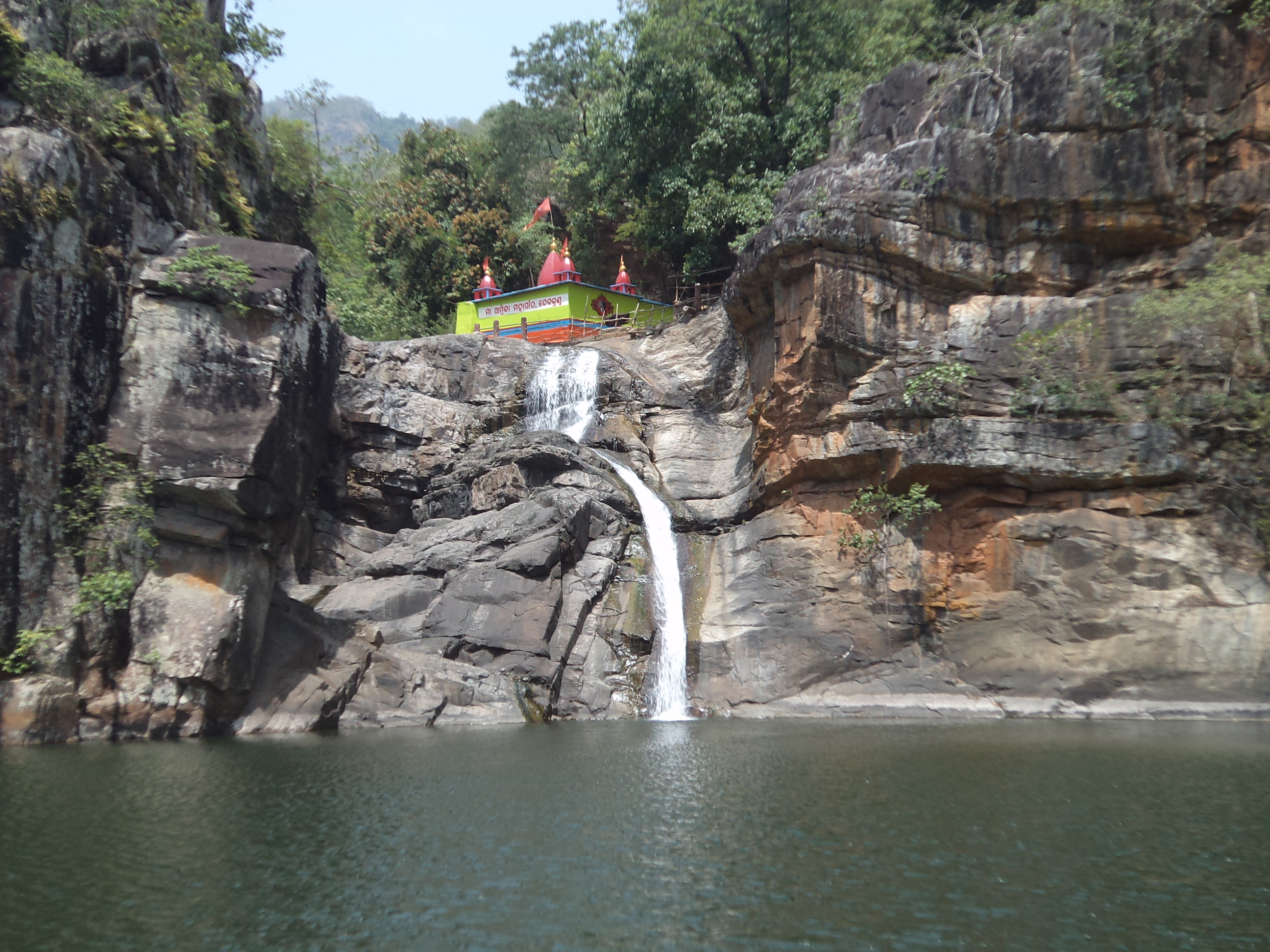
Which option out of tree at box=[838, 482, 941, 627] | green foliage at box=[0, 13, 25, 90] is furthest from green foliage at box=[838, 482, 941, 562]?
green foliage at box=[0, 13, 25, 90]

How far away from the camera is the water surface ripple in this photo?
6.43 meters

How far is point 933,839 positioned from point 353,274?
34.9 metres

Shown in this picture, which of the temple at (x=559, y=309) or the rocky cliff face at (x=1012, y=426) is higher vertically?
the temple at (x=559, y=309)

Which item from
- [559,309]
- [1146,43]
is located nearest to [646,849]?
[1146,43]

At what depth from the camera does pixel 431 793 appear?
10.6 metres

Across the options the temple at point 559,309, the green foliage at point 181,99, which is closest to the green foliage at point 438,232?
the temple at point 559,309

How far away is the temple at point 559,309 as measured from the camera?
35406mm

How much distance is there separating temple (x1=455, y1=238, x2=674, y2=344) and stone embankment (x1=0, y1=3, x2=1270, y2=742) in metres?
13.5

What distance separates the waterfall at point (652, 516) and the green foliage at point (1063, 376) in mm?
7831

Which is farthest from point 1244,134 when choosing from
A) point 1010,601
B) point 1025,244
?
point 1010,601

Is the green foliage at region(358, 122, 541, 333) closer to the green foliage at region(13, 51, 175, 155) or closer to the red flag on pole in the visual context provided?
the red flag on pole

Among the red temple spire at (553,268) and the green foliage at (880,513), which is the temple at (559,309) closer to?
the red temple spire at (553,268)

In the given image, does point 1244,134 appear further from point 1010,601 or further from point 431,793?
point 431,793

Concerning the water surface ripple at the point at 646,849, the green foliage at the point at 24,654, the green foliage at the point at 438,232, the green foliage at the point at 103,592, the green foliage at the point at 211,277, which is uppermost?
the green foliage at the point at 438,232
